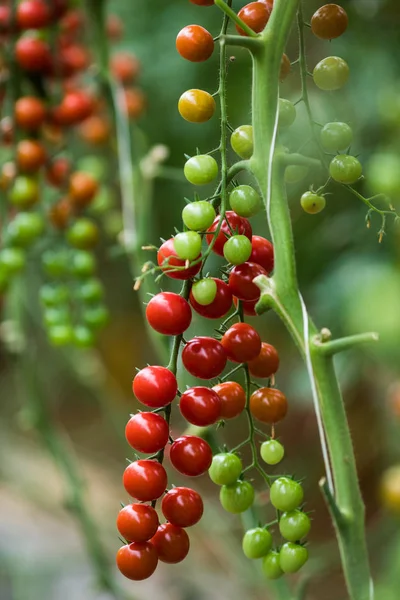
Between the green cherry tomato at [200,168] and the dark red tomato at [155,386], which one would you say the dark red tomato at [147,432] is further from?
the green cherry tomato at [200,168]

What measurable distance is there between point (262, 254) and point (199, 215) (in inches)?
2.3

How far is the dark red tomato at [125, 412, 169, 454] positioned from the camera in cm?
31

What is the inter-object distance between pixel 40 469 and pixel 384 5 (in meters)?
1.32

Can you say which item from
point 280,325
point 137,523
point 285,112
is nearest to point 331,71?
point 285,112

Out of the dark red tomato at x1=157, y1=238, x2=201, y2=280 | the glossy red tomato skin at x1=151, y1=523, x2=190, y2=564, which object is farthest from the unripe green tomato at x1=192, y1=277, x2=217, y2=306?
the glossy red tomato skin at x1=151, y1=523, x2=190, y2=564

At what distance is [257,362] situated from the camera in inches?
14.3

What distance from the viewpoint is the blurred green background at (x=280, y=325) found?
0.69 m

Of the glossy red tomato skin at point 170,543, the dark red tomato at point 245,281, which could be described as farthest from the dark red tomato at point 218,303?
the glossy red tomato skin at point 170,543

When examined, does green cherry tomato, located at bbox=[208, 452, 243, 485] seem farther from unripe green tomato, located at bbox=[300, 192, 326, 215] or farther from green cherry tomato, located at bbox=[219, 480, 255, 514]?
unripe green tomato, located at bbox=[300, 192, 326, 215]

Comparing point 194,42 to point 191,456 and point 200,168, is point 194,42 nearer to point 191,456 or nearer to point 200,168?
point 200,168

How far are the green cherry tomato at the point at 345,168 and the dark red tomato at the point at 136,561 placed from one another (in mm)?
201

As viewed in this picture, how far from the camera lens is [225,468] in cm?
33

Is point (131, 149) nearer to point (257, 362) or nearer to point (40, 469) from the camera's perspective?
point (257, 362)

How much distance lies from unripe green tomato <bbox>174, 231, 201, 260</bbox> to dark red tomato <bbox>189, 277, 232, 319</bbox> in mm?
31
